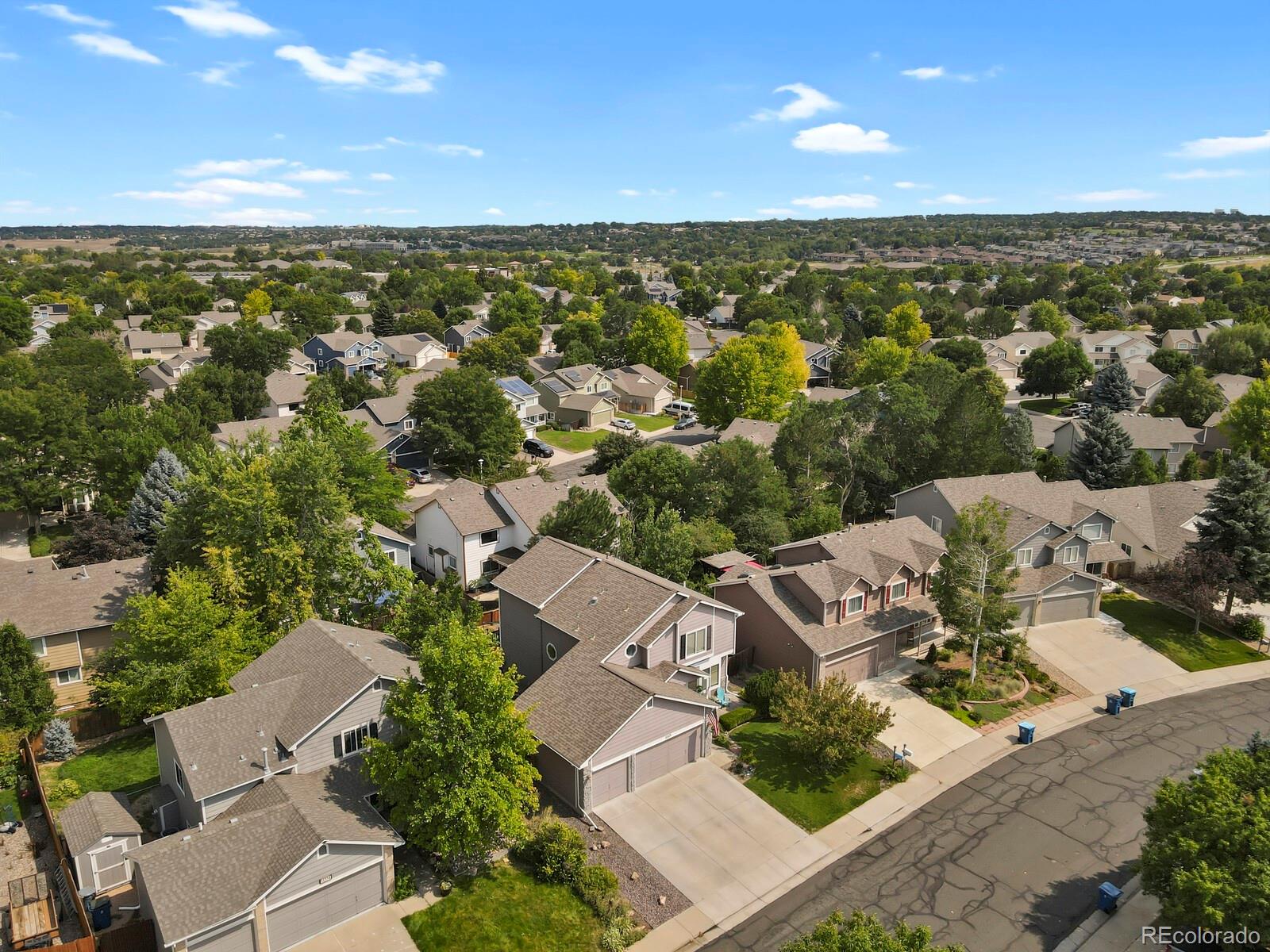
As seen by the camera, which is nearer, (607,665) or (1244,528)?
(607,665)

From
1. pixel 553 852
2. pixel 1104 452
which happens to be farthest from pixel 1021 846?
pixel 1104 452

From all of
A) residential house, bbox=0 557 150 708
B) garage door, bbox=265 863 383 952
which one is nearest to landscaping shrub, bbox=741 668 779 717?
garage door, bbox=265 863 383 952

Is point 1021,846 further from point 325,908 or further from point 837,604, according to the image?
point 325,908

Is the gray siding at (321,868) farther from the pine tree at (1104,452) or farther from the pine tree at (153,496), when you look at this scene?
the pine tree at (1104,452)

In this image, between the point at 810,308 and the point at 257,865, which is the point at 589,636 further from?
the point at 810,308

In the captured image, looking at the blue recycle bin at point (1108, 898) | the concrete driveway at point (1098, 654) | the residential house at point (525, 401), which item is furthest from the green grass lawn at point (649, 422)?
the blue recycle bin at point (1108, 898)

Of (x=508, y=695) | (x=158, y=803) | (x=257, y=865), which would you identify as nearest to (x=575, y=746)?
(x=508, y=695)
